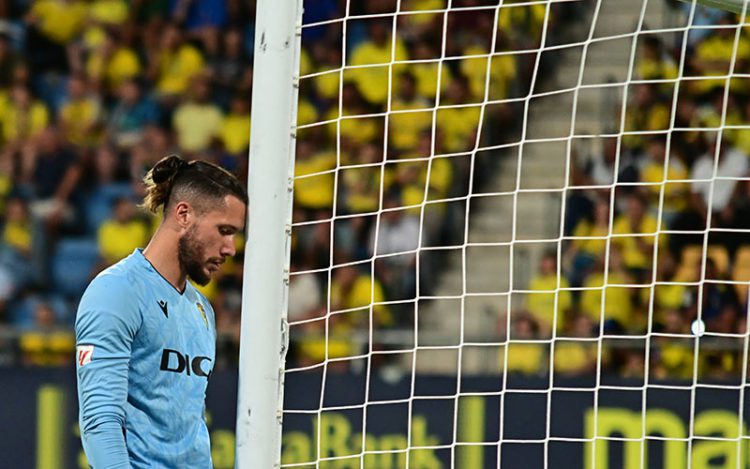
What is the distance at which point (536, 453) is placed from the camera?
736cm

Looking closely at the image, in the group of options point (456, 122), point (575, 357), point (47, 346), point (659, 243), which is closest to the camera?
point (575, 357)

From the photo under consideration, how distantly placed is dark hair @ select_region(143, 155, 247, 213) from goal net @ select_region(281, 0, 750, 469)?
3356mm

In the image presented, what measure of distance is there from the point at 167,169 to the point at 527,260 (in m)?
4.55

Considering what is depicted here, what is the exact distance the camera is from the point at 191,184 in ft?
10.3

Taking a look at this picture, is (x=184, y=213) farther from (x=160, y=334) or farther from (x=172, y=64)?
(x=172, y=64)

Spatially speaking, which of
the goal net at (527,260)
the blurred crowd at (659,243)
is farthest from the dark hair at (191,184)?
the blurred crowd at (659,243)

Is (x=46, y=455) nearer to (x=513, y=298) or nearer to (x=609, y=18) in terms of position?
(x=513, y=298)

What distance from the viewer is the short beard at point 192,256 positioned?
313 cm

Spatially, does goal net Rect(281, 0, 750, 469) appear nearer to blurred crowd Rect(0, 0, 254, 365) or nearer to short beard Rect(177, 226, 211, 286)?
blurred crowd Rect(0, 0, 254, 365)

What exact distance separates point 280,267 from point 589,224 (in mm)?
4558

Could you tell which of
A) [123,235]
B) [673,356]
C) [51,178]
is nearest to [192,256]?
[673,356]

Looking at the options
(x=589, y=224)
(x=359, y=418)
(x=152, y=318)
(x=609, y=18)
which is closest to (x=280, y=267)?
(x=152, y=318)

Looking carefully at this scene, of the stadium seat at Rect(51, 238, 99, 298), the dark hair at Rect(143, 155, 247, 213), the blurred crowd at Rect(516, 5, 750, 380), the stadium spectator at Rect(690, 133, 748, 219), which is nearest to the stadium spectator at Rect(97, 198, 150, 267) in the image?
the stadium seat at Rect(51, 238, 99, 298)

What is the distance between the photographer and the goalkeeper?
→ 9.52 ft
